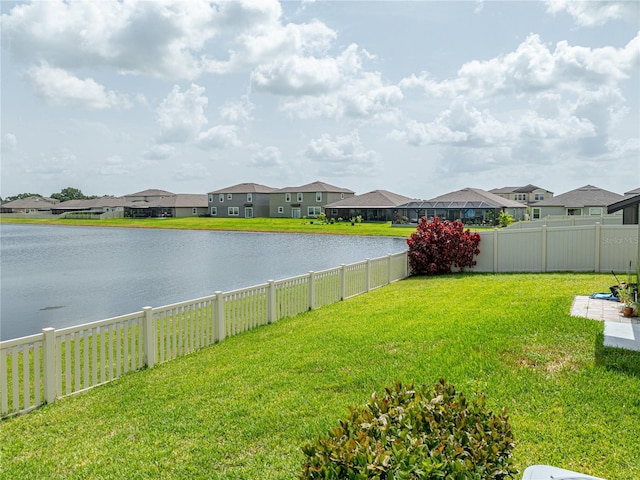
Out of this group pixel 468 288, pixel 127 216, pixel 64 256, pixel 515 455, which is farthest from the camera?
pixel 127 216

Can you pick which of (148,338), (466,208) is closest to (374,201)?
(466,208)

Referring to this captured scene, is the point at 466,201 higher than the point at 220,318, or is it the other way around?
the point at 466,201

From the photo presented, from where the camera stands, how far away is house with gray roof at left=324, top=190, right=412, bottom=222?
223 feet

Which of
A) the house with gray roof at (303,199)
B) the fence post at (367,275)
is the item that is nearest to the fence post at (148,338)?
the fence post at (367,275)

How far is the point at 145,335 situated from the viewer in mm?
8031

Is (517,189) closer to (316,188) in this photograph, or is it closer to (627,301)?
(316,188)

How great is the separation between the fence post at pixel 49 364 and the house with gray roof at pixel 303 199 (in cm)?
7144

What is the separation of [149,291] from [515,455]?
732 inches

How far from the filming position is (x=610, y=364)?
20.3 ft

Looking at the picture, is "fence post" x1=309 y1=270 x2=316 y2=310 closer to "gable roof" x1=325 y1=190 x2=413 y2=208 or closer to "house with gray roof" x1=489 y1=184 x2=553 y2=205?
"gable roof" x1=325 y1=190 x2=413 y2=208

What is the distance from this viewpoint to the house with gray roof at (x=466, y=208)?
5619 centimetres

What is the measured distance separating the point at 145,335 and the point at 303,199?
72690 mm

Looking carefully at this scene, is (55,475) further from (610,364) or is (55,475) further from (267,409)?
(610,364)

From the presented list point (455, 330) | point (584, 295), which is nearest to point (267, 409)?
point (455, 330)
